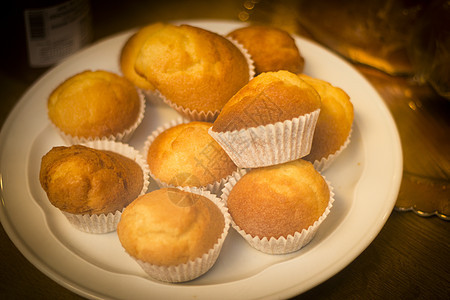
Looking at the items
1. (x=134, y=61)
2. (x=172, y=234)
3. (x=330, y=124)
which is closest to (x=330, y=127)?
(x=330, y=124)

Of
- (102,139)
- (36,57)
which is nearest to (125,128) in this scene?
(102,139)

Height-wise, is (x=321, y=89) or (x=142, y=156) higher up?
(x=321, y=89)

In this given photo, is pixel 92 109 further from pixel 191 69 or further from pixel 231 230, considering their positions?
pixel 231 230

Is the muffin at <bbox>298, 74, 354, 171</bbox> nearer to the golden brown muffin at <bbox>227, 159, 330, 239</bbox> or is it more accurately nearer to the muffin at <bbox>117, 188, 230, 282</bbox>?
the golden brown muffin at <bbox>227, 159, 330, 239</bbox>

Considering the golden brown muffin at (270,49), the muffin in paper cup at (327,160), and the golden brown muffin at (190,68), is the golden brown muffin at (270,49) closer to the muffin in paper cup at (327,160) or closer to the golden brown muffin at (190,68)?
the golden brown muffin at (190,68)

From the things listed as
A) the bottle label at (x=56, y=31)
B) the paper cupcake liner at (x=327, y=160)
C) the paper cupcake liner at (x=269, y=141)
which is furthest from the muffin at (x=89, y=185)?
the bottle label at (x=56, y=31)

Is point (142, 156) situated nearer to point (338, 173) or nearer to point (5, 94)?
point (338, 173)
